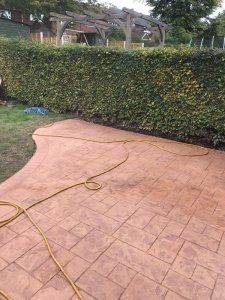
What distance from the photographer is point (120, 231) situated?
262 centimetres

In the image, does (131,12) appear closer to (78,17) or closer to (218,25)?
(78,17)

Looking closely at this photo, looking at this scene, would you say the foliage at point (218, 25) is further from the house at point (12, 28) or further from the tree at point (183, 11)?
the house at point (12, 28)

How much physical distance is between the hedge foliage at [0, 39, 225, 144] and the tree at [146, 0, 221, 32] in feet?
43.9

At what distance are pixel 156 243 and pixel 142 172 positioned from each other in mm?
1533

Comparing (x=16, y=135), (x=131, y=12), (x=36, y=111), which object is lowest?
(x=16, y=135)

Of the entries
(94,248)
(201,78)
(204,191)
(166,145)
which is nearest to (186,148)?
(166,145)

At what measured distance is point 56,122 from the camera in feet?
20.5

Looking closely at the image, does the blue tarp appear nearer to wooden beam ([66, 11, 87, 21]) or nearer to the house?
wooden beam ([66, 11, 87, 21])

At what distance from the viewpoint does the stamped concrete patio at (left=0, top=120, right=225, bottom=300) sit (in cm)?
203

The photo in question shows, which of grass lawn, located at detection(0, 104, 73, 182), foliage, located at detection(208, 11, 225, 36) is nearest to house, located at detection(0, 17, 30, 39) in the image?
grass lawn, located at detection(0, 104, 73, 182)

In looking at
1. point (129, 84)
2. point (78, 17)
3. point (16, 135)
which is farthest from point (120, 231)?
point (78, 17)

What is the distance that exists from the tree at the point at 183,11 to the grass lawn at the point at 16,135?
1397 cm

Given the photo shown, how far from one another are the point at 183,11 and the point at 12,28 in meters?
10.4

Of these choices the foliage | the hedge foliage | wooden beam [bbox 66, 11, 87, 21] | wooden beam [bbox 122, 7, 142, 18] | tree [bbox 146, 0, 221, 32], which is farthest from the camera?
the foliage
